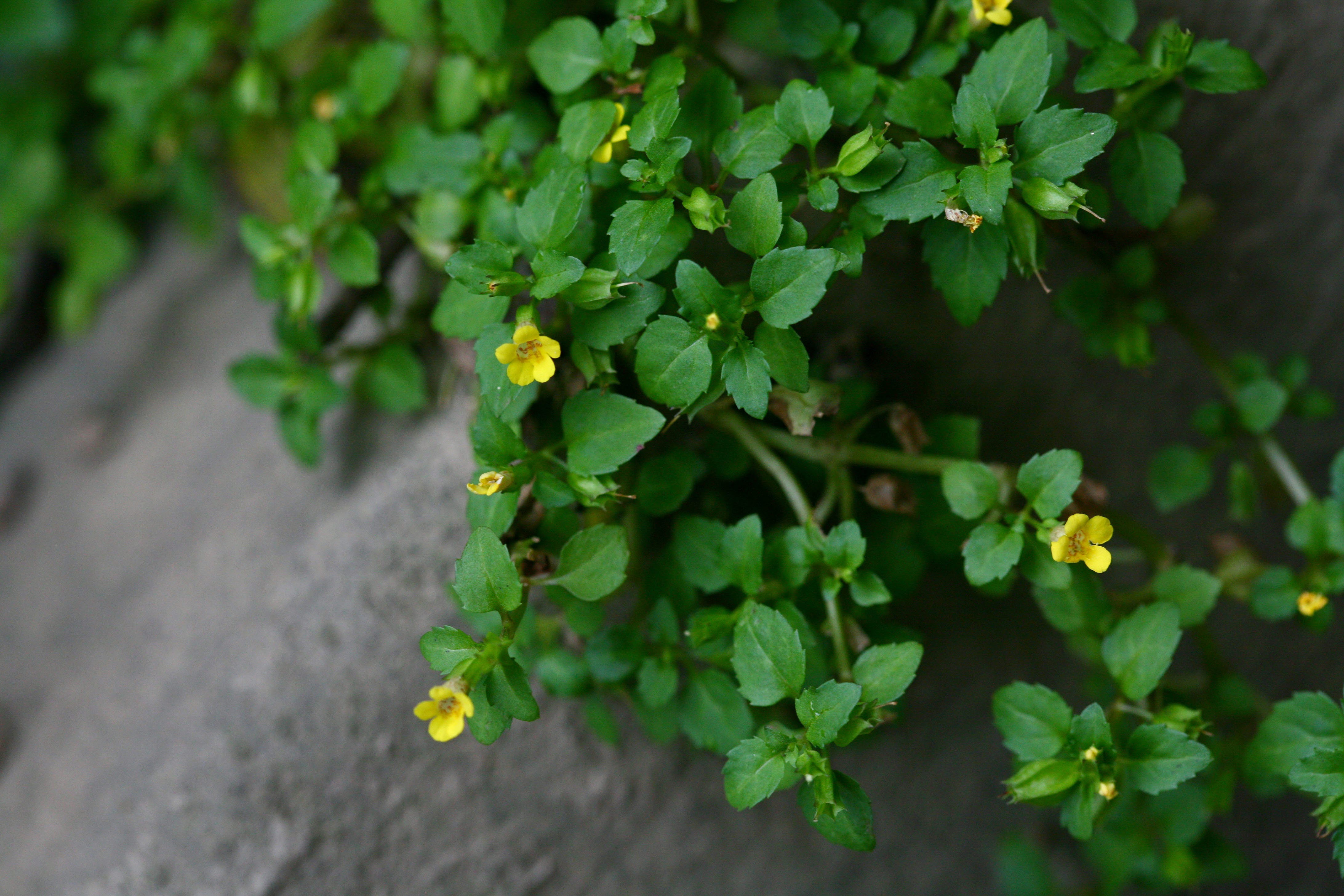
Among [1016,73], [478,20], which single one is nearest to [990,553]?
[1016,73]

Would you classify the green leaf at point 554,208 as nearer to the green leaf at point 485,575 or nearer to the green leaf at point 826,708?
the green leaf at point 485,575

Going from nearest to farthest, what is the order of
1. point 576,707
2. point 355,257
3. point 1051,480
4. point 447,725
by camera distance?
point 447,725 → point 1051,480 → point 355,257 → point 576,707

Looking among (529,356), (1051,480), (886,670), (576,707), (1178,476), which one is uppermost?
(529,356)

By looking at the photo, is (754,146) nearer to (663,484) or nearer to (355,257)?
(663,484)

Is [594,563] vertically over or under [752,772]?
over

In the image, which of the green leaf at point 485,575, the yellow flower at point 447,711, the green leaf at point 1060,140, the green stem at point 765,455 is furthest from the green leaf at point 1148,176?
the yellow flower at point 447,711

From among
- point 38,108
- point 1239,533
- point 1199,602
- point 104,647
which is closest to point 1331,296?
point 1239,533

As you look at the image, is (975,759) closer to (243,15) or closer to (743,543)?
(743,543)
